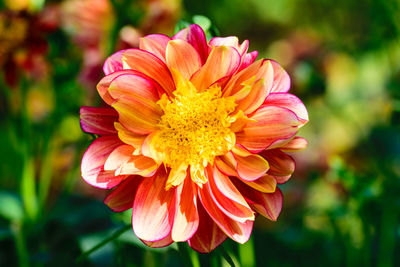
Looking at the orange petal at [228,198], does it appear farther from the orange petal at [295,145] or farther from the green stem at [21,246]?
the green stem at [21,246]

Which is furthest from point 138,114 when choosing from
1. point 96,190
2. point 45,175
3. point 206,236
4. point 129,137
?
point 96,190

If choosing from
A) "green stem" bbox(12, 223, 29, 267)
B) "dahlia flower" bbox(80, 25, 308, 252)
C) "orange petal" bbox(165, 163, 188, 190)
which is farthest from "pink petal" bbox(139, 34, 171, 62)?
"green stem" bbox(12, 223, 29, 267)

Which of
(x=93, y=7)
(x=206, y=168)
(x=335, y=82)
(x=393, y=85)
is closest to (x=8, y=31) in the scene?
(x=93, y=7)

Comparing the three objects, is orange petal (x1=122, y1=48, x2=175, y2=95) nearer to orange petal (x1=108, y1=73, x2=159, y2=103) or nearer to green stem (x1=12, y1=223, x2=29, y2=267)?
orange petal (x1=108, y1=73, x2=159, y2=103)

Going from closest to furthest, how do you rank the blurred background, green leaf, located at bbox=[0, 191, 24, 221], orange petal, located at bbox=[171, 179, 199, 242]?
orange petal, located at bbox=[171, 179, 199, 242], the blurred background, green leaf, located at bbox=[0, 191, 24, 221]

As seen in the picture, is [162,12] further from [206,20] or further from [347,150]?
[347,150]

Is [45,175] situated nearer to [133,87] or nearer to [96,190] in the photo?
[96,190]
